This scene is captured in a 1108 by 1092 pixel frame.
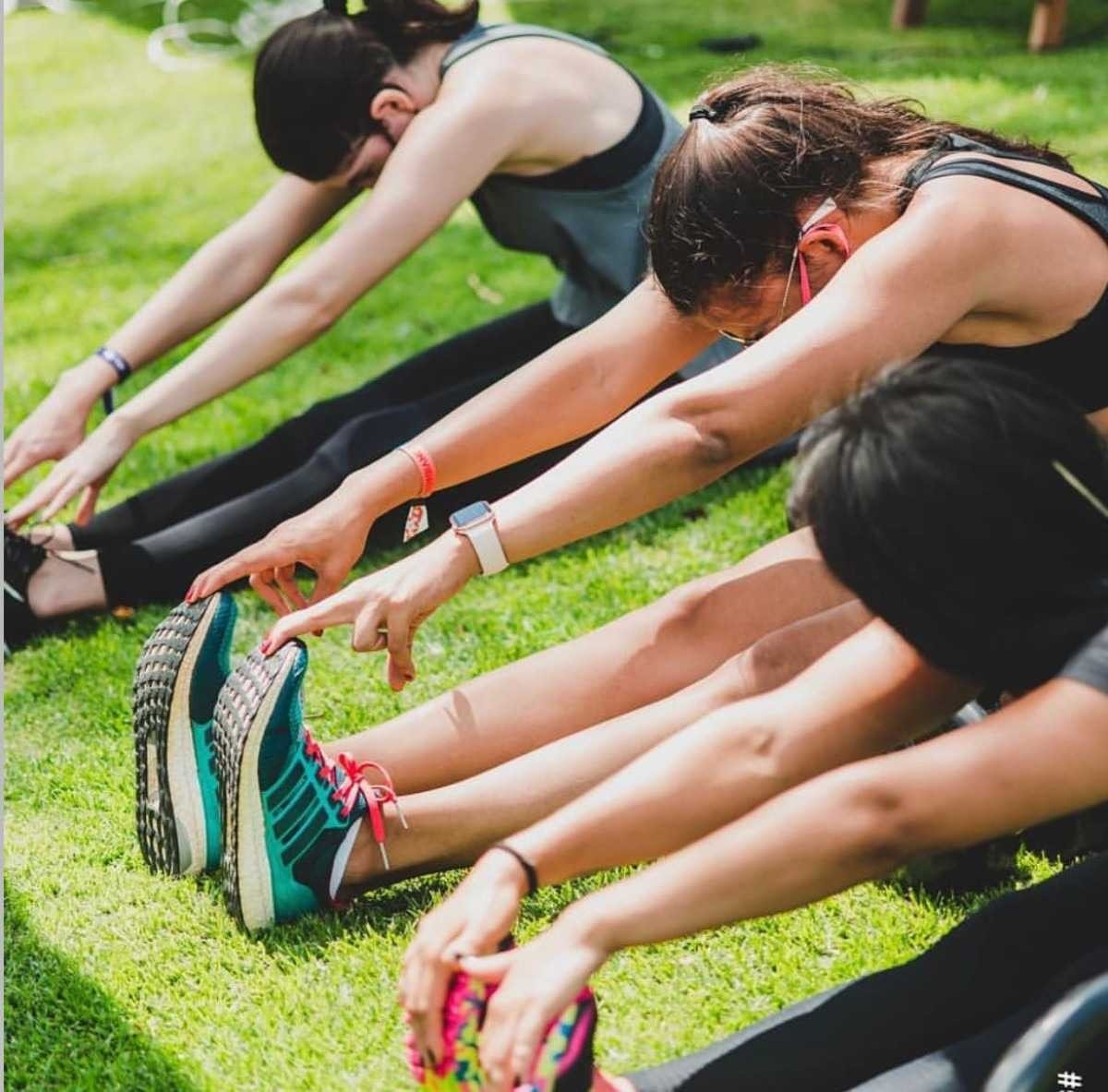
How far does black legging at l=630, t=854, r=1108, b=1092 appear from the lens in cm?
177

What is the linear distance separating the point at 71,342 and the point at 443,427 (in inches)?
115

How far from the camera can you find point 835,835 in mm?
1590

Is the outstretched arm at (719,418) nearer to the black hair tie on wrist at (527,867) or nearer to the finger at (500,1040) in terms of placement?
the black hair tie on wrist at (527,867)

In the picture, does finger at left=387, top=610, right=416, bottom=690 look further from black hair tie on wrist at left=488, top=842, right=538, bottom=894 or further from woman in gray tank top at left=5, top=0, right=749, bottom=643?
woman in gray tank top at left=5, top=0, right=749, bottom=643

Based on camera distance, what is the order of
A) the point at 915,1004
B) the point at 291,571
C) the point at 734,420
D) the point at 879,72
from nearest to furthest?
the point at 915,1004 < the point at 734,420 < the point at 291,571 < the point at 879,72

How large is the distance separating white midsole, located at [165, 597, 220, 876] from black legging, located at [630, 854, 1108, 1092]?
93 centimetres

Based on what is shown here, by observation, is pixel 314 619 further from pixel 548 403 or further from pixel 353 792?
pixel 548 403

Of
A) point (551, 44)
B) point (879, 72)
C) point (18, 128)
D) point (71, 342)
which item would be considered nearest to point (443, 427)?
point (551, 44)

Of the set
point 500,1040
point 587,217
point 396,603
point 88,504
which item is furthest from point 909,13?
point 500,1040

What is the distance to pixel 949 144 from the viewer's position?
2.33 metres

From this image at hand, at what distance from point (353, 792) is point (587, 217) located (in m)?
1.66

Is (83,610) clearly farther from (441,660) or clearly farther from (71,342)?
(71,342)

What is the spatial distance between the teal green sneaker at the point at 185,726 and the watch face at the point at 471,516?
43 cm

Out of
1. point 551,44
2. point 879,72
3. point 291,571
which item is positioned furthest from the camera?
point 879,72
